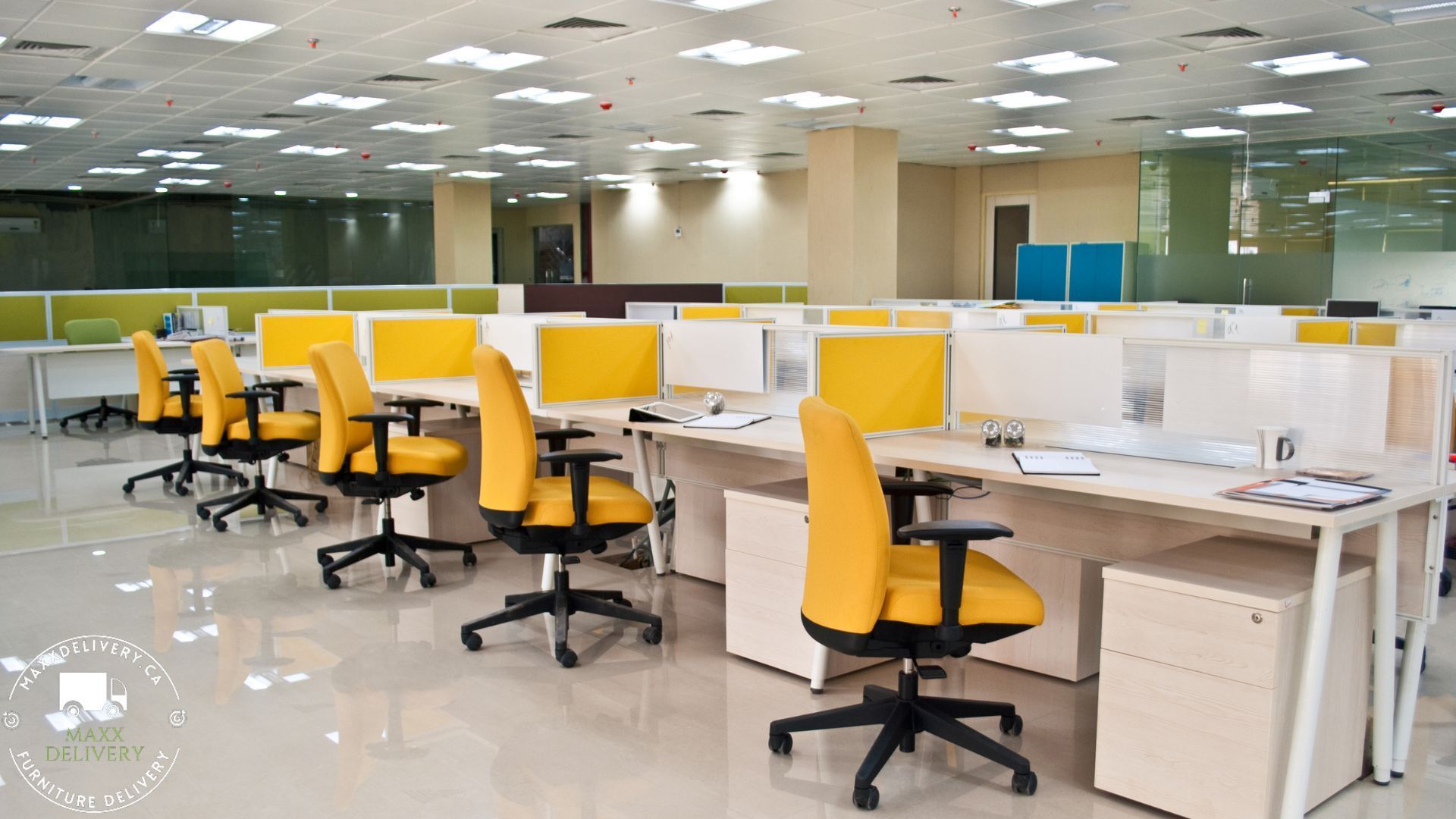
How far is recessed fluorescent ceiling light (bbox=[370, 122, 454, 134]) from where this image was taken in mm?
10969

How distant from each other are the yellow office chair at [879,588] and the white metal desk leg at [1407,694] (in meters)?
0.91

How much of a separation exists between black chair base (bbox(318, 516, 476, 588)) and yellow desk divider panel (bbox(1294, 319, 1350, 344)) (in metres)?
3.97

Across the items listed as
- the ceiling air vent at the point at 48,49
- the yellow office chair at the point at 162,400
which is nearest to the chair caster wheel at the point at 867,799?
the yellow office chair at the point at 162,400

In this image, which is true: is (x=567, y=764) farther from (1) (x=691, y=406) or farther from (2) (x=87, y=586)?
(2) (x=87, y=586)

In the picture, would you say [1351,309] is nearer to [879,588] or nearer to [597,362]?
[597,362]

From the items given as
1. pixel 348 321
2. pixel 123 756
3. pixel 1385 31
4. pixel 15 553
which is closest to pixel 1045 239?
pixel 1385 31

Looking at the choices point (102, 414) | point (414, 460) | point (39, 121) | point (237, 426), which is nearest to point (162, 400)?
point (237, 426)

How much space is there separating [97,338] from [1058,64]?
8.13 m

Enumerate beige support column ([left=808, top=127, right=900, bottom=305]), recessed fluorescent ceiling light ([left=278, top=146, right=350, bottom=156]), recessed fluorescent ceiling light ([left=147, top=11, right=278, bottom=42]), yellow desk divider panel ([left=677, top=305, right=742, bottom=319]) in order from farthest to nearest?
recessed fluorescent ceiling light ([left=278, top=146, right=350, bottom=156]), beige support column ([left=808, top=127, right=900, bottom=305]), yellow desk divider panel ([left=677, top=305, right=742, bottom=319]), recessed fluorescent ceiling light ([left=147, top=11, right=278, bottom=42])

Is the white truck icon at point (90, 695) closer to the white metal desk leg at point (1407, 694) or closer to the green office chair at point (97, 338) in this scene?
the white metal desk leg at point (1407, 694)

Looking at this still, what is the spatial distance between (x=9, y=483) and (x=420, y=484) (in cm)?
408

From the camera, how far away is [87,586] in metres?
4.42

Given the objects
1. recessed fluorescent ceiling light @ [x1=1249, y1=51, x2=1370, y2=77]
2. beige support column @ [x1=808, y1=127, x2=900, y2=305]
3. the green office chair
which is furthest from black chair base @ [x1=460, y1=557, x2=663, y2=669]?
beige support column @ [x1=808, y1=127, x2=900, y2=305]

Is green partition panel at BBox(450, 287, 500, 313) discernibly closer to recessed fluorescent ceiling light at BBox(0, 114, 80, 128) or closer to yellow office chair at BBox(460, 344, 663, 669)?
recessed fluorescent ceiling light at BBox(0, 114, 80, 128)
